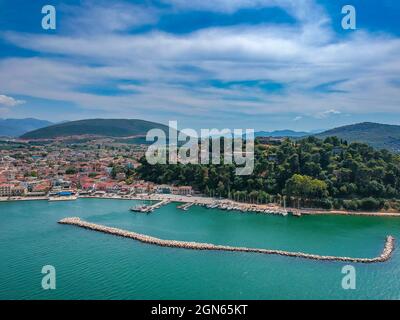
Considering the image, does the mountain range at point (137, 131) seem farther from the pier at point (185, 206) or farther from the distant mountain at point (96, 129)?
the pier at point (185, 206)

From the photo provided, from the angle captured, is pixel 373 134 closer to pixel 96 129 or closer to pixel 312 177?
pixel 312 177

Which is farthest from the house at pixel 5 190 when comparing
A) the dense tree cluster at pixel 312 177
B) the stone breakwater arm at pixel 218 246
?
the stone breakwater arm at pixel 218 246

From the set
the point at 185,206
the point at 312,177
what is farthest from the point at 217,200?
the point at 312,177

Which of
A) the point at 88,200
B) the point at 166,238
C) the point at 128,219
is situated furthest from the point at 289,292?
the point at 88,200

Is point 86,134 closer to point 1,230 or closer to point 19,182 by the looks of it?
point 19,182

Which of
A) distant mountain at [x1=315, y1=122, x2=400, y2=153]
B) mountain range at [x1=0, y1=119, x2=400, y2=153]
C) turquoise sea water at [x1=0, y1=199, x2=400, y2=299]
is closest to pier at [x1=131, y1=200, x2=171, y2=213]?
turquoise sea water at [x1=0, y1=199, x2=400, y2=299]

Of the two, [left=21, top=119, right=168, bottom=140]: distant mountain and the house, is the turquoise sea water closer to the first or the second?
the house
